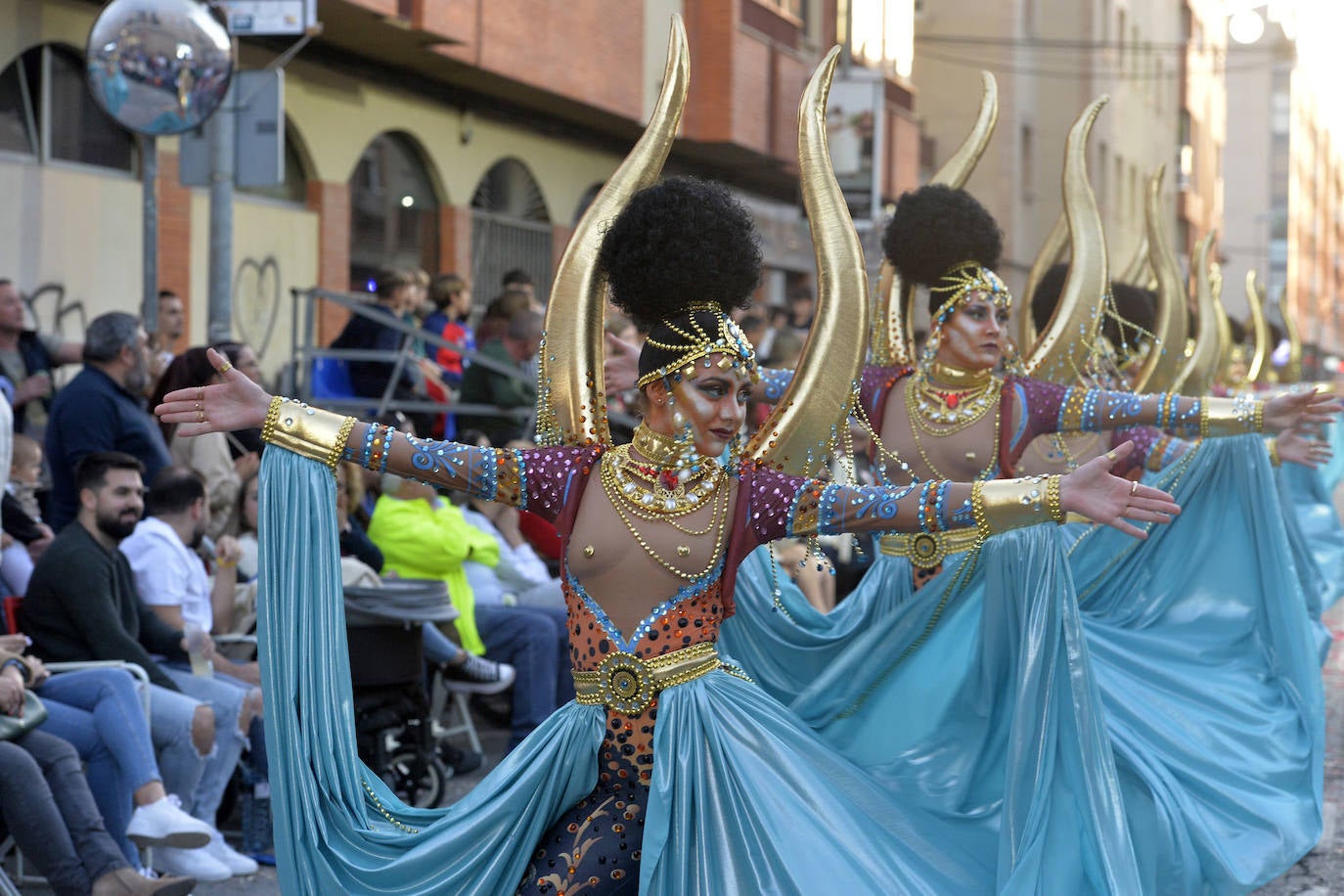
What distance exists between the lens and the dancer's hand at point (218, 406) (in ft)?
12.4

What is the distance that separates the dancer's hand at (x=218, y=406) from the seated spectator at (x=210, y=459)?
3.41 meters

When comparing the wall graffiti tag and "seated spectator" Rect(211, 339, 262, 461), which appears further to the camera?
the wall graffiti tag

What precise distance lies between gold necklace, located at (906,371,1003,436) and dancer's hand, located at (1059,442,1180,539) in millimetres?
2149

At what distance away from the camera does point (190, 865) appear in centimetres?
571

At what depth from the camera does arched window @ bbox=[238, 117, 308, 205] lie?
12.9 metres

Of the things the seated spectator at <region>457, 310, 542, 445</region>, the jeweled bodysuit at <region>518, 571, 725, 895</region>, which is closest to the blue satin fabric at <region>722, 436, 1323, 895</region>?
the jeweled bodysuit at <region>518, 571, 725, 895</region>

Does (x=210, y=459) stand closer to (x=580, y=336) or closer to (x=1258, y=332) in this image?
(x=580, y=336)

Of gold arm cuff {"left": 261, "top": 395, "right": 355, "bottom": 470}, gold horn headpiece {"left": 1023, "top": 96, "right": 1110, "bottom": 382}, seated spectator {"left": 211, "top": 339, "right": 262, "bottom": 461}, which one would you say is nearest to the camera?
gold arm cuff {"left": 261, "top": 395, "right": 355, "bottom": 470}

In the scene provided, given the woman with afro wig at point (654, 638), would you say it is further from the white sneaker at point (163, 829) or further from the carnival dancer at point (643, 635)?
the white sneaker at point (163, 829)

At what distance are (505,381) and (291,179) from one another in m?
4.12

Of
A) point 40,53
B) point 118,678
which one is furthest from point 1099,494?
point 40,53

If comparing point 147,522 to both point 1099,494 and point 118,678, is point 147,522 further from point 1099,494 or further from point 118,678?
point 1099,494

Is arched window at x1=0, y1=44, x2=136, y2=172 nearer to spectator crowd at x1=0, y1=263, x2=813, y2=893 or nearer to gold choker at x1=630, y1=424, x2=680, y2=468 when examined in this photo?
spectator crowd at x1=0, y1=263, x2=813, y2=893

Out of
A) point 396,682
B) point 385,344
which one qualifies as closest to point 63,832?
point 396,682
